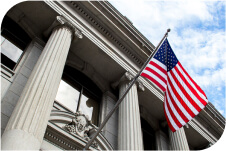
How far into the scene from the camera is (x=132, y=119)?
37.6ft

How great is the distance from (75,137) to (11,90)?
117 inches

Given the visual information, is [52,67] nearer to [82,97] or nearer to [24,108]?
[24,108]

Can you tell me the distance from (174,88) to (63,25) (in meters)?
6.07

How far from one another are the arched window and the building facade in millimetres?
56

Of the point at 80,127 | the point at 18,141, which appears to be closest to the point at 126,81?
the point at 80,127

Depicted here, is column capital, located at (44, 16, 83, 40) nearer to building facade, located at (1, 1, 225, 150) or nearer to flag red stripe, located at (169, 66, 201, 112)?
building facade, located at (1, 1, 225, 150)

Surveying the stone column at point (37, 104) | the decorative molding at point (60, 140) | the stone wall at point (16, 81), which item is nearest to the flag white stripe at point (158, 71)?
the stone column at point (37, 104)

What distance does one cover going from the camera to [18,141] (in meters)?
6.09

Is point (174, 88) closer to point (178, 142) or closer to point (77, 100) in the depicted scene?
point (77, 100)

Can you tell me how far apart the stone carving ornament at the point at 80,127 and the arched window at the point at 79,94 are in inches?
40.9

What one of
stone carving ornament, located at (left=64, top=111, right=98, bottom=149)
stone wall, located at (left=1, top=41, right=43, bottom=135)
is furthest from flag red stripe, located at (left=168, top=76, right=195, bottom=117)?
stone wall, located at (left=1, top=41, right=43, bottom=135)

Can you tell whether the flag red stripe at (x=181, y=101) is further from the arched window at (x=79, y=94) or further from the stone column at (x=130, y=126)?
the arched window at (x=79, y=94)

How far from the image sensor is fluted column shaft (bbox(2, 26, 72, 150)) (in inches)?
Answer: 246

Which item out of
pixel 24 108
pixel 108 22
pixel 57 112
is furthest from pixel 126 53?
pixel 24 108
